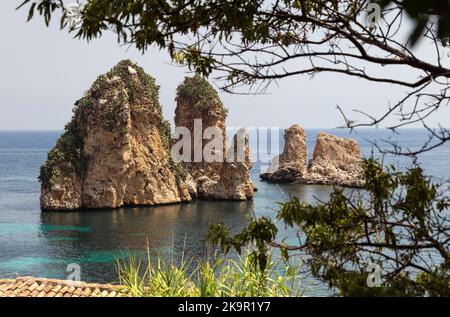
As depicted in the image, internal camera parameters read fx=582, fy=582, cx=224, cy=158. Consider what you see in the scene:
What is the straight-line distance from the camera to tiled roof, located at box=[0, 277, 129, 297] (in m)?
10.3

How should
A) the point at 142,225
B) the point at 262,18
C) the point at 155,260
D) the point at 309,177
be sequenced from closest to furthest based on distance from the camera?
the point at 262,18
the point at 155,260
the point at 142,225
the point at 309,177

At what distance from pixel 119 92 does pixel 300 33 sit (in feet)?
123

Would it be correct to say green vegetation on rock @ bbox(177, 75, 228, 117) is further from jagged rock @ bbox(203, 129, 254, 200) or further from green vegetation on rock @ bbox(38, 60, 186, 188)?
green vegetation on rock @ bbox(38, 60, 186, 188)

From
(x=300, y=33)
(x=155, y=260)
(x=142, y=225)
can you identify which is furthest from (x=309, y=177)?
(x=300, y=33)

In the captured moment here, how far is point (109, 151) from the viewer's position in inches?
1686

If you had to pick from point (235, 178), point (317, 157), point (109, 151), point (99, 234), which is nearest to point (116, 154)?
point (109, 151)

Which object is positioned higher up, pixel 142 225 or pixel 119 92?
pixel 119 92

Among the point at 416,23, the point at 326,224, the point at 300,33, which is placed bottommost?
the point at 326,224

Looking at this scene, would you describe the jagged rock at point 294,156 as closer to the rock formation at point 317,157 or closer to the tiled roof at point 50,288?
the rock formation at point 317,157

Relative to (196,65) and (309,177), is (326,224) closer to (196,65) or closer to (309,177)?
(196,65)

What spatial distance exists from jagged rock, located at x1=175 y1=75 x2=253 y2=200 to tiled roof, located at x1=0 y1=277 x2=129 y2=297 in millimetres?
39878

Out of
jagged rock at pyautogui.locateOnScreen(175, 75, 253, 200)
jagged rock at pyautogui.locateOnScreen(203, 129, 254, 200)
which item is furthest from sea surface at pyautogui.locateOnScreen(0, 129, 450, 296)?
jagged rock at pyautogui.locateOnScreen(175, 75, 253, 200)

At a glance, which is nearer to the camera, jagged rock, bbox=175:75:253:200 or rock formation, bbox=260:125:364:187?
jagged rock, bbox=175:75:253:200
